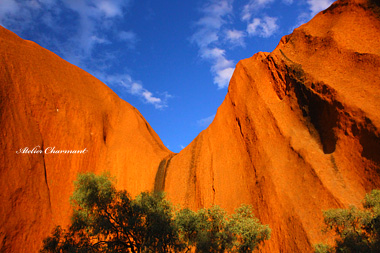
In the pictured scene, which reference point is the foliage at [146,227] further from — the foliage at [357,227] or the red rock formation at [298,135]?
the red rock formation at [298,135]

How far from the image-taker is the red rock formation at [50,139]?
71.3 feet

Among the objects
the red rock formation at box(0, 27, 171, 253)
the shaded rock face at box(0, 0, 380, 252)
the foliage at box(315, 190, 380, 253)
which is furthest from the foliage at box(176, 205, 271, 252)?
the red rock formation at box(0, 27, 171, 253)

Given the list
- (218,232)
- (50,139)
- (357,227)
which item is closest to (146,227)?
(218,232)

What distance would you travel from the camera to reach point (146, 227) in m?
14.7

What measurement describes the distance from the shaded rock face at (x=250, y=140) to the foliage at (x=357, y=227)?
2524 millimetres

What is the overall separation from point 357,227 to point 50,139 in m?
26.4

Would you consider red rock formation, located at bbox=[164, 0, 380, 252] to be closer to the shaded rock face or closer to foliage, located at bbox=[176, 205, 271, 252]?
the shaded rock face

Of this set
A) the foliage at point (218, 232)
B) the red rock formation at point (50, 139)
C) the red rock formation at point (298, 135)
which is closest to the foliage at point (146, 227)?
the foliage at point (218, 232)

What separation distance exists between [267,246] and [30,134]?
73.2 feet

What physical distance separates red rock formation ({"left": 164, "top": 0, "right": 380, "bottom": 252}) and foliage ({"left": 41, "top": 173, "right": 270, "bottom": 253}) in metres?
5.01

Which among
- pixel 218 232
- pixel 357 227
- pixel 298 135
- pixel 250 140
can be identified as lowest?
pixel 357 227

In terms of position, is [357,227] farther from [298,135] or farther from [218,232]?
[298,135]

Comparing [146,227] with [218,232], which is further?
[146,227]

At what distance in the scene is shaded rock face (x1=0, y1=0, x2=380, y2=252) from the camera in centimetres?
1822
